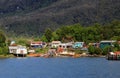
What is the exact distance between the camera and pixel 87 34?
12000 centimetres

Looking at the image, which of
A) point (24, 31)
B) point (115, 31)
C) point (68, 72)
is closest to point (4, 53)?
point (115, 31)

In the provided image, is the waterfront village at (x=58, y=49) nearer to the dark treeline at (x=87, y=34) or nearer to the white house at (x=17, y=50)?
the white house at (x=17, y=50)

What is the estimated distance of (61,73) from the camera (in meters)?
66.7

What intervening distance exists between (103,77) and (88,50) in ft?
150

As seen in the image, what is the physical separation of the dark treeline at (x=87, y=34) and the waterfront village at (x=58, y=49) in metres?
3.13

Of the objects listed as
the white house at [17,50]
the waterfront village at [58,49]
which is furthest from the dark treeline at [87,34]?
the white house at [17,50]

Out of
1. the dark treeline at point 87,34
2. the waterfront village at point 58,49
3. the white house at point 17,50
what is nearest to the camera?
the waterfront village at point 58,49

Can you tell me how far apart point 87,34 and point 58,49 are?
965 cm

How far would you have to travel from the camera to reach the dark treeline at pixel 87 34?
120 meters

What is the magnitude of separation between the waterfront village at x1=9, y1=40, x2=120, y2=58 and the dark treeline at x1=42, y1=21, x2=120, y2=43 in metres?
3.13

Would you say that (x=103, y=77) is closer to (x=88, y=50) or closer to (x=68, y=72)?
(x=68, y=72)

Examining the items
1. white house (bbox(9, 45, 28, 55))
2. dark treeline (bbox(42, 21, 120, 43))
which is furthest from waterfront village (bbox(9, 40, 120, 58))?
dark treeline (bbox(42, 21, 120, 43))

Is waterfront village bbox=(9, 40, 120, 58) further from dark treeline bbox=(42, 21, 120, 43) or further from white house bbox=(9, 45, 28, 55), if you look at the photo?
dark treeline bbox=(42, 21, 120, 43)

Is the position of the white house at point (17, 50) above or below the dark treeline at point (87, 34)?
below
